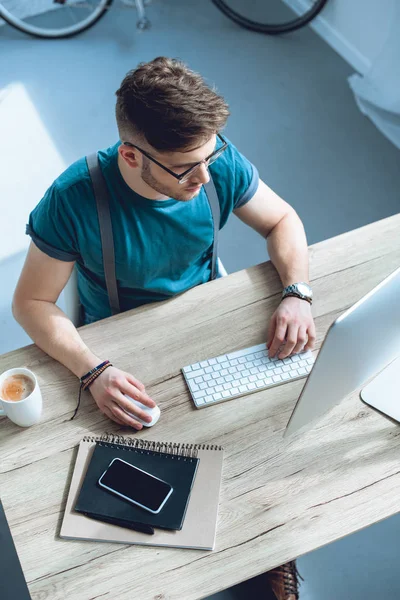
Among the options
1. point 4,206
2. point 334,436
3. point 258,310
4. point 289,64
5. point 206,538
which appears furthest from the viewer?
point 289,64

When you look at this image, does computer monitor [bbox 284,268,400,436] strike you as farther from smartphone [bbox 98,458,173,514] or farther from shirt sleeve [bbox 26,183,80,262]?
shirt sleeve [bbox 26,183,80,262]

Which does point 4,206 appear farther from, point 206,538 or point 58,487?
point 206,538

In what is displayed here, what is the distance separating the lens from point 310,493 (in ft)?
4.16

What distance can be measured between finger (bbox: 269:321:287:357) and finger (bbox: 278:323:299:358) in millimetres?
10

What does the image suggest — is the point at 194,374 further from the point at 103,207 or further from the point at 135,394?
the point at 103,207

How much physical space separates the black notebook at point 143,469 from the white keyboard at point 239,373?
138mm

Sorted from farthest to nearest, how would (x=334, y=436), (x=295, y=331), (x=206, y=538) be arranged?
1. (x=295, y=331)
2. (x=334, y=436)
3. (x=206, y=538)

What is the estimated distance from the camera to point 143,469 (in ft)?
4.29

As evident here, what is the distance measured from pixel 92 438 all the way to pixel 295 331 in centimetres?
49

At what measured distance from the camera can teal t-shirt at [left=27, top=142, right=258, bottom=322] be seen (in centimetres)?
143

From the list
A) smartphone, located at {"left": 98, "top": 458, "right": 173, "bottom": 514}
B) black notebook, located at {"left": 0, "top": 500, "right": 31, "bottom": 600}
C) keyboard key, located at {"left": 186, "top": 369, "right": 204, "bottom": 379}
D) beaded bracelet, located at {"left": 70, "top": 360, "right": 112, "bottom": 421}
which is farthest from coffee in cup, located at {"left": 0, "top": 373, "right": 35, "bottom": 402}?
black notebook, located at {"left": 0, "top": 500, "right": 31, "bottom": 600}

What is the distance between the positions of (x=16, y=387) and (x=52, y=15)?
118 inches

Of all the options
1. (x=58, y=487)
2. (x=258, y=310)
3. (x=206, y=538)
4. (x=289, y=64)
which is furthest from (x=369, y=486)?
(x=289, y=64)

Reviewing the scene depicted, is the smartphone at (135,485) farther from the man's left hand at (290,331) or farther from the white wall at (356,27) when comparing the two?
the white wall at (356,27)
